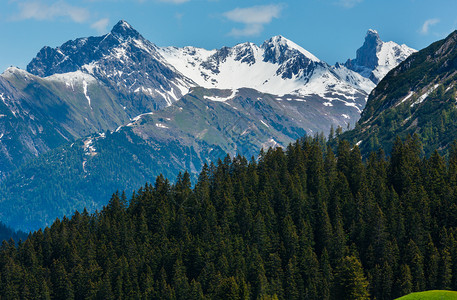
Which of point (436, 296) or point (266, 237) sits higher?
point (266, 237)

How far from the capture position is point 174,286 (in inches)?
5797

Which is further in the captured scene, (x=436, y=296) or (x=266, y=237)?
(x=266, y=237)

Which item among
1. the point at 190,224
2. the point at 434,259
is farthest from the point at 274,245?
the point at 434,259

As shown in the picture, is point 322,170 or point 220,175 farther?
point 220,175

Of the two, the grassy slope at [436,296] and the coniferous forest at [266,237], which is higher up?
the coniferous forest at [266,237]

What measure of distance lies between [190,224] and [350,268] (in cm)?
6857

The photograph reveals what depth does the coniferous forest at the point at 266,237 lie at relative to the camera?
457 ft

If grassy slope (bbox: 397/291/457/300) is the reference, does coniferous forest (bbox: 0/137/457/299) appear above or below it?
above

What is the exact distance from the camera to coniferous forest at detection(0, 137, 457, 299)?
457ft

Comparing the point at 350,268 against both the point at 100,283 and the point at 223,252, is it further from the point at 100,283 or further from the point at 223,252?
the point at 100,283

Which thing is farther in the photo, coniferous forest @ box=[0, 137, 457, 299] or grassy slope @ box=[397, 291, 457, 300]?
coniferous forest @ box=[0, 137, 457, 299]

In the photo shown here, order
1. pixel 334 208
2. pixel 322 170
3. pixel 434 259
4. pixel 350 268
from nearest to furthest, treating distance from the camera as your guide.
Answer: pixel 350 268 < pixel 434 259 < pixel 334 208 < pixel 322 170

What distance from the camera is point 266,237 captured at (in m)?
158

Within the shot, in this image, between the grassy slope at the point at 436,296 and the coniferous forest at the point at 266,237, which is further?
the coniferous forest at the point at 266,237
